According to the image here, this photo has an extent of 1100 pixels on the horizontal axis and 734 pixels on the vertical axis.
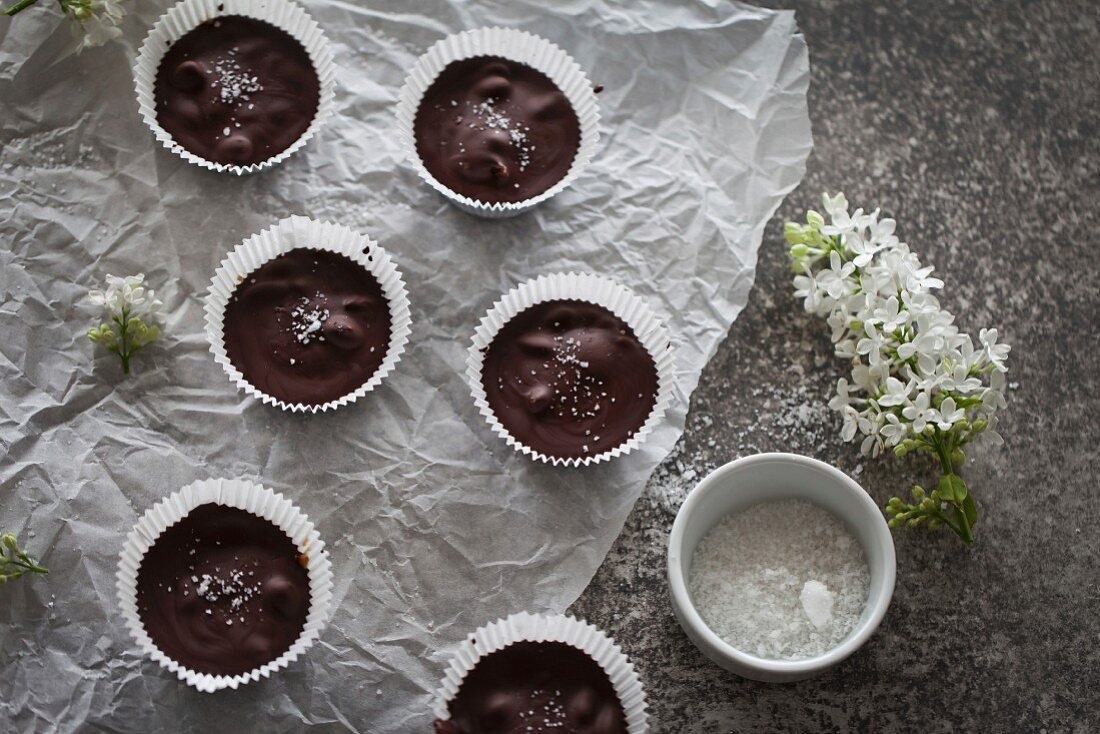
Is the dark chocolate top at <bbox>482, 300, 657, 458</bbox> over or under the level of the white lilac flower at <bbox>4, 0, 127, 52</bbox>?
under

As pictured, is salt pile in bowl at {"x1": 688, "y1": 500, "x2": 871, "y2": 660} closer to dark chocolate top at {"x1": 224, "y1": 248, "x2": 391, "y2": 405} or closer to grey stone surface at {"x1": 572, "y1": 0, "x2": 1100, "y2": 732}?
grey stone surface at {"x1": 572, "y1": 0, "x2": 1100, "y2": 732}

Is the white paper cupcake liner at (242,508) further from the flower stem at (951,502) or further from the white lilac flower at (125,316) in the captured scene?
the flower stem at (951,502)

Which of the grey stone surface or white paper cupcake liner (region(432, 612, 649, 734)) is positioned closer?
white paper cupcake liner (region(432, 612, 649, 734))

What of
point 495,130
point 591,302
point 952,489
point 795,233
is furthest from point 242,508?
point 952,489

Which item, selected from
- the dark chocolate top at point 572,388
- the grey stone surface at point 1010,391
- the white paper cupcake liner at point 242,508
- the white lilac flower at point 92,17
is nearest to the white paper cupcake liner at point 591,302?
the dark chocolate top at point 572,388

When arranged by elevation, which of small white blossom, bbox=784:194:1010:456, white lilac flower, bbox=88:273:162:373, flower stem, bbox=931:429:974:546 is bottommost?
flower stem, bbox=931:429:974:546

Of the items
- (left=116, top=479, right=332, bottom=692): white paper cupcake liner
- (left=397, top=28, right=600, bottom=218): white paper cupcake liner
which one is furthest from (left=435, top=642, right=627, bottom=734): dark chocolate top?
(left=397, top=28, right=600, bottom=218): white paper cupcake liner

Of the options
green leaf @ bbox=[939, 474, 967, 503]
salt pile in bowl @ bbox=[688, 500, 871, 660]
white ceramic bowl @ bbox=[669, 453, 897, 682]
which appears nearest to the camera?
white ceramic bowl @ bbox=[669, 453, 897, 682]
